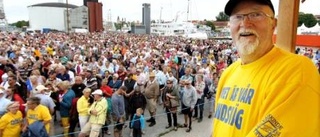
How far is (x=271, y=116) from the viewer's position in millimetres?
1229

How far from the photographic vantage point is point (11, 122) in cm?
535

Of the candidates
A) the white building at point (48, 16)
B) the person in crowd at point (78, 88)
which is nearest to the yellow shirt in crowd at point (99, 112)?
the person in crowd at point (78, 88)

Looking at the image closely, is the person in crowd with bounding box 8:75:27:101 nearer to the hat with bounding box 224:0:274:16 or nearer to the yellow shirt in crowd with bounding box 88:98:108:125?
the yellow shirt in crowd with bounding box 88:98:108:125

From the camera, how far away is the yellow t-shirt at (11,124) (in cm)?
531

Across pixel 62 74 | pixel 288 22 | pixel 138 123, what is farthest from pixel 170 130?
pixel 288 22

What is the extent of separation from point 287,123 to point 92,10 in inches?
3146

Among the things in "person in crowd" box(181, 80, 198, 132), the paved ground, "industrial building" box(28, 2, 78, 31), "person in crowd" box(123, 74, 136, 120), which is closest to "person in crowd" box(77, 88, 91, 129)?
the paved ground

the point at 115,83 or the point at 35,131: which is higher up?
the point at 115,83

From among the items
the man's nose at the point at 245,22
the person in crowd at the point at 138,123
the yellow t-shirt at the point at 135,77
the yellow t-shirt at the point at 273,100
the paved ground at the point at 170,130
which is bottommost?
the paved ground at the point at 170,130

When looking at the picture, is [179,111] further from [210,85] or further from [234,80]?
[234,80]

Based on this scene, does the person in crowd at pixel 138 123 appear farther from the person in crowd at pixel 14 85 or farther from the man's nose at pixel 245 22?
the man's nose at pixel 245 22

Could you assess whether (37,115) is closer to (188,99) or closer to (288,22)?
(188,99)

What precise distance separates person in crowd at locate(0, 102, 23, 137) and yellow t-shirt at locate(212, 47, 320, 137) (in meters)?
4.75

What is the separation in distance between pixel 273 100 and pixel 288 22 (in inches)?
57.9
